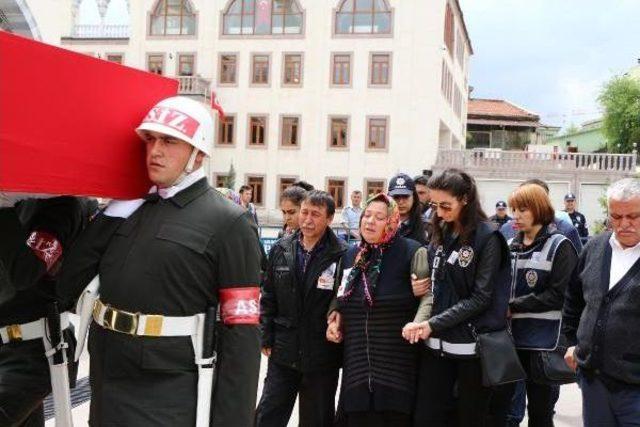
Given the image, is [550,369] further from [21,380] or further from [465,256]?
[21,380]

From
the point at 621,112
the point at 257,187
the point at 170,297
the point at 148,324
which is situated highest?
the point at 621,112

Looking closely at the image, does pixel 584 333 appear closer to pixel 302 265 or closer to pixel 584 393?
pixel 584 393

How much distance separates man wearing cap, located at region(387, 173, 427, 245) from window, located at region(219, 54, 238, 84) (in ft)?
111

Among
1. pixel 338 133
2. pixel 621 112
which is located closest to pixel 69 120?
pixel 338 133

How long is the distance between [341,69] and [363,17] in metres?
2.94

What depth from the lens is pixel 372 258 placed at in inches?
183

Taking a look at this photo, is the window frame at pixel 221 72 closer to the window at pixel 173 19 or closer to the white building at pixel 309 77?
the white building at pixel 309 77

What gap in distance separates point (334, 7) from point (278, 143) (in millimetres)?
7671

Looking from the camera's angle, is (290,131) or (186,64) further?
(186,64)

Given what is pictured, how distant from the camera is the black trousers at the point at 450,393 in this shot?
175 inches

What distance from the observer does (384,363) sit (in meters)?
4.47

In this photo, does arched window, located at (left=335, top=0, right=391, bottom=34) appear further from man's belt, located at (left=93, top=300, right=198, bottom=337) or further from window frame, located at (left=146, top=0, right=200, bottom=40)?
man's belt, located at (left=93, top=300, right=198, bottom=337)

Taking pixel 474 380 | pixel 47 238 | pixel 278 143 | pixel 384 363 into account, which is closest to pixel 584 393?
pixel 474 380

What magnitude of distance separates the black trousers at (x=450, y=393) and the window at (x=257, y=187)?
34.3m
